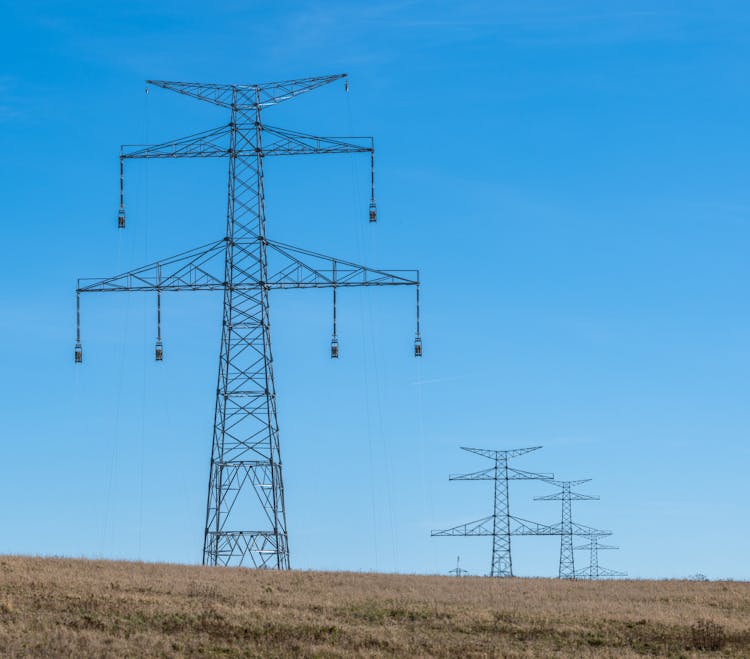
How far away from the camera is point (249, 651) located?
35938mm

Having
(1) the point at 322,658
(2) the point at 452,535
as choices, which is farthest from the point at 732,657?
(2) the point at 452,535

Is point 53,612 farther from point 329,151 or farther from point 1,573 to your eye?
point 329,151

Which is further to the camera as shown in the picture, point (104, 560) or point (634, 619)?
point (104, 560)

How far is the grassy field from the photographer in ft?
120

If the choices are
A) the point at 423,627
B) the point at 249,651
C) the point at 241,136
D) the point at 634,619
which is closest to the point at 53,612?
the point at 249,651

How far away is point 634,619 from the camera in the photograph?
140 feet

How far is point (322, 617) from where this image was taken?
40.8m

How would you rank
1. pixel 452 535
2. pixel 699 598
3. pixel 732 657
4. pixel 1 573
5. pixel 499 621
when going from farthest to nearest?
1. pixel 452 535
2. pixel 699 598
3. pixel 1 573
4. pixel 499 621
5. pixel 732 657

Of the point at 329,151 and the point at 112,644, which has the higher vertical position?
the point at 329,151

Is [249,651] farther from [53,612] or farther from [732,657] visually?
[732,657]

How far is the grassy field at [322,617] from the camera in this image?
36625 millimetres

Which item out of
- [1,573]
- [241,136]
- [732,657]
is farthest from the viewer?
[241,136]

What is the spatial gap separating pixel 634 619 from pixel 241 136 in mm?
26020

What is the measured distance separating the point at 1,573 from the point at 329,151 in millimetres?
21827
